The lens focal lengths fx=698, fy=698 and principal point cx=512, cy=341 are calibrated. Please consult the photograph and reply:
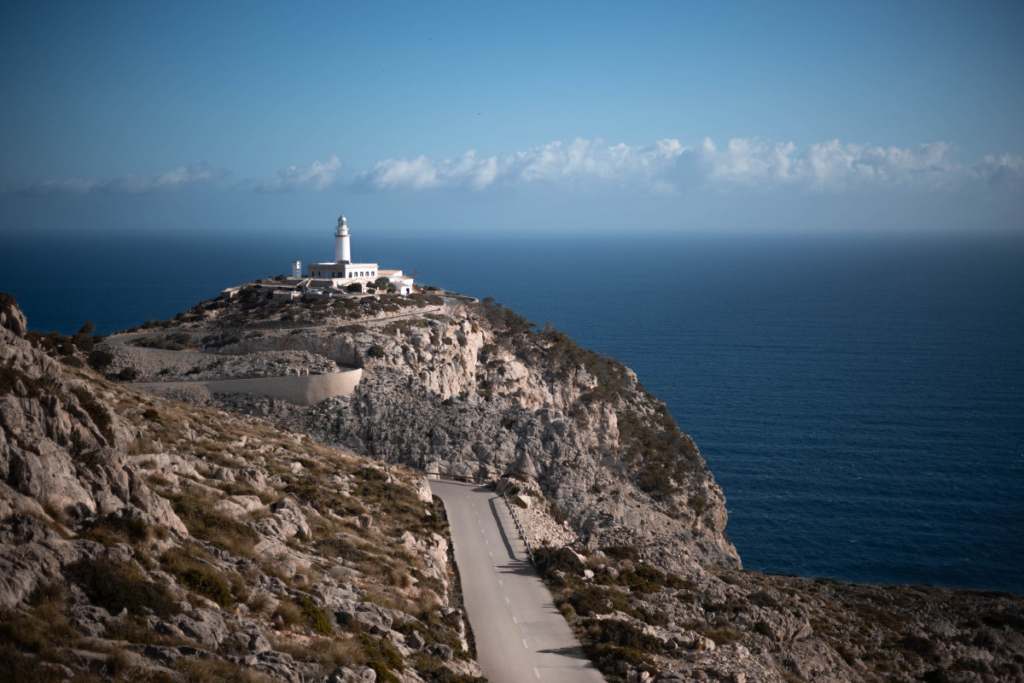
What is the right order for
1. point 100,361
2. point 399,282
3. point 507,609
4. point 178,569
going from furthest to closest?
point 399,282, point 100,361, point 507,609, point 178,569

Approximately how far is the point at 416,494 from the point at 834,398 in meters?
60.0

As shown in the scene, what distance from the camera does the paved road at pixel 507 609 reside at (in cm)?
1934

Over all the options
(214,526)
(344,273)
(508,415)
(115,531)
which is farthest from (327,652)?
(344,273)

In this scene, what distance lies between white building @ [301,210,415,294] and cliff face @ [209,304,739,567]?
37.9 ft

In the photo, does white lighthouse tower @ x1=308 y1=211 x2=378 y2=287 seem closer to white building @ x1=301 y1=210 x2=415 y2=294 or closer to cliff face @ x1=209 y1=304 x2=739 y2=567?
white building @ x1=301 y1=210 x2=415 y2=294

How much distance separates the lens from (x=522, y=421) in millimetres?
46844

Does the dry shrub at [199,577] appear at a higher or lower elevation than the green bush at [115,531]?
lower

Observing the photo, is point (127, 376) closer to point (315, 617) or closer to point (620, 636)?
point (315, 617)

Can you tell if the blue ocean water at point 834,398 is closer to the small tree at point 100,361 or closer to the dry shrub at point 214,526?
the dry shrub at point 214,526

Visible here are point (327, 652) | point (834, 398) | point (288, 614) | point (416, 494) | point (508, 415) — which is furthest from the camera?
point (834, 398)

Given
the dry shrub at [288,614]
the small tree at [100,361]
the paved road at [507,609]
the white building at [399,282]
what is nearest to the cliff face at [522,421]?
the small tree at [100,361]

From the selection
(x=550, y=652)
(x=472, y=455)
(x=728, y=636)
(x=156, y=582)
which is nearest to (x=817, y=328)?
(x=472, y=455)

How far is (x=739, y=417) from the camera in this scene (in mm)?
72000

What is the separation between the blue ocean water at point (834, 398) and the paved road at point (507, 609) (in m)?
24.0
